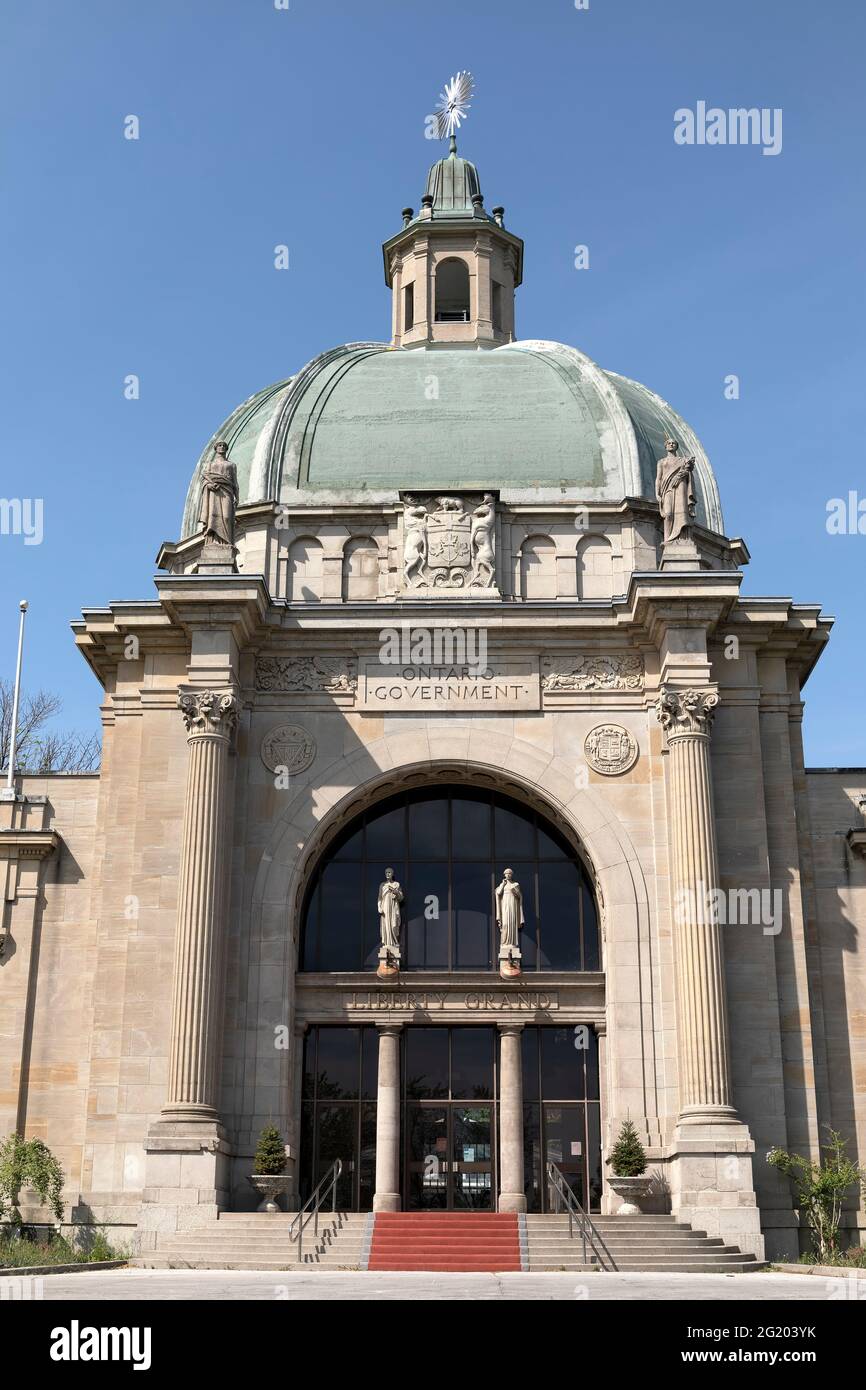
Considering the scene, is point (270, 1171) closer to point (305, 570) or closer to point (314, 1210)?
point (314, 1210)

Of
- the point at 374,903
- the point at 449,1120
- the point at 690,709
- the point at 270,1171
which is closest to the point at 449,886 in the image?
the point at 374,903

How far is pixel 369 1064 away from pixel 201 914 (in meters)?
5.62

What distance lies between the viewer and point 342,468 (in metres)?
40.6

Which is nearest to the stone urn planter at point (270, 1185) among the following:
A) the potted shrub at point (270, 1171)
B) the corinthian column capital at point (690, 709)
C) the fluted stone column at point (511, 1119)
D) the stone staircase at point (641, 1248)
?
the potted shrub at point (270, 1171)

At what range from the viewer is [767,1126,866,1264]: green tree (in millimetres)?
31594

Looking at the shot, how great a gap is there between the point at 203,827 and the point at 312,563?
8.65 m

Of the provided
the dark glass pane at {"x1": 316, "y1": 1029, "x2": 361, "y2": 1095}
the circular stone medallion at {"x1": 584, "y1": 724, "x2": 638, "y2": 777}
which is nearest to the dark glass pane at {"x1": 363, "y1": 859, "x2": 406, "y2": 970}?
the dark glass pane at {"x1": 316, "y1": 1029, "x2": 361, "y2": 1095}

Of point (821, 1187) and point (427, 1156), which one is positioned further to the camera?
point (427, 1156)

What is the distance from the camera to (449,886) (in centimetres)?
3672

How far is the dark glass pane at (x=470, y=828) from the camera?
37.0m

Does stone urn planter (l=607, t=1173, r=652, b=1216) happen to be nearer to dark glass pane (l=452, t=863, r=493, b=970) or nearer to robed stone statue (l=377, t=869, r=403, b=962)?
dark glass pane (l=452, t=863, r=493, b=970)

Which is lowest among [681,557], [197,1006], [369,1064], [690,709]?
[369,1064]
